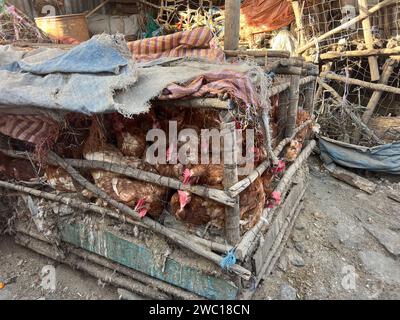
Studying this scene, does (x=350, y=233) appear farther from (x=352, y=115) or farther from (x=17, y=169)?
(x=17, y=169)

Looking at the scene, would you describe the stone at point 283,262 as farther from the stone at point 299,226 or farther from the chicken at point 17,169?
the chicken at point 17,169

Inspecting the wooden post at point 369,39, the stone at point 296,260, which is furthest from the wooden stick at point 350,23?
the stone at point 296,260

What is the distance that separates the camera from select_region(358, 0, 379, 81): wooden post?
204 inches

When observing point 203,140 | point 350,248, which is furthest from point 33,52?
point 350,248

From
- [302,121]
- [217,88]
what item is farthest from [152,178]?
[302,121]

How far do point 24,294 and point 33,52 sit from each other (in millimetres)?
2233

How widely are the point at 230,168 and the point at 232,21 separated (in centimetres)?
191

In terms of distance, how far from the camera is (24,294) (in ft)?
9.85

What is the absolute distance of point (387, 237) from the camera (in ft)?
12.6

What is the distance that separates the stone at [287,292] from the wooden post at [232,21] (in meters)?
2.50

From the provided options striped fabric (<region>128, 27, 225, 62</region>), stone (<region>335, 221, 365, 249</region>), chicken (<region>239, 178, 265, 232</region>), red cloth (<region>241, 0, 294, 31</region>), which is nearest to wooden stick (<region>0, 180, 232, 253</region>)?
chicken (<region>239, 178, 265, 232</region>)

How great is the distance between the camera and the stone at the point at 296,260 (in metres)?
3.34

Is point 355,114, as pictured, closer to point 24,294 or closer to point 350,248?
point 350,248

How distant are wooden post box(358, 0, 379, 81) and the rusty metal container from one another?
15.6 feet
